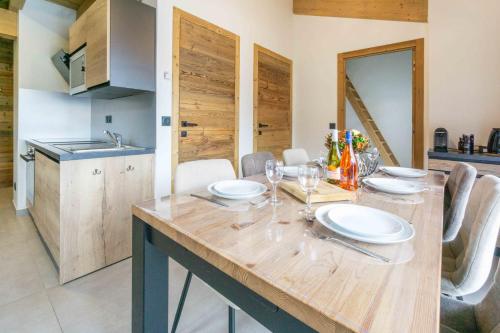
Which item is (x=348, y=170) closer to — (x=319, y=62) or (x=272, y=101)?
(x=272, y=101)

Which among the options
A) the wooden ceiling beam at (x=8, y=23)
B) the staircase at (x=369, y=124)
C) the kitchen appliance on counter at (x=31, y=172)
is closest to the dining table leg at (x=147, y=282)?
the kitchen appliance on counter at (x=31, y=172)

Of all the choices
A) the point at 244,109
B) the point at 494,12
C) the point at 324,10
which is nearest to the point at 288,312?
the point at 244,109

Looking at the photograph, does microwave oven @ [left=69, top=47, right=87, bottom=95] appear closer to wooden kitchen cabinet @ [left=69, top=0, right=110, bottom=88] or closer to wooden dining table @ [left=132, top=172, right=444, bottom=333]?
A: wooden kitchen cabinet @ [left=69, top=0, right=110, bottom=88]

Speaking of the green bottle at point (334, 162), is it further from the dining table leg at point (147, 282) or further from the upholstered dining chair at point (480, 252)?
the dining table leg at point (147, 282)

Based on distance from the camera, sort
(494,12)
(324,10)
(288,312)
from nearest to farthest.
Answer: (288,312), (494,12), (324,10)

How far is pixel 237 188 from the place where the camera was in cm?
119

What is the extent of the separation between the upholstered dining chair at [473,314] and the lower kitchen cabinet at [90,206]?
6.71 feet

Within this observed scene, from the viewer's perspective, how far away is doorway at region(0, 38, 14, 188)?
4.37m

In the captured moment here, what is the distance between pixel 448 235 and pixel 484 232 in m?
0.44

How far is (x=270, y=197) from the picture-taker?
112 centimetres

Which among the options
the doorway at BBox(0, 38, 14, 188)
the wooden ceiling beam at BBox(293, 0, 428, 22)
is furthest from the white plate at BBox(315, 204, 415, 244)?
the doorway at BBox(0, 38, 14, 188)

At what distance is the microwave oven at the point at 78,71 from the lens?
94.3 inches

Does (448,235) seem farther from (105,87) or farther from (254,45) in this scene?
(254,45)

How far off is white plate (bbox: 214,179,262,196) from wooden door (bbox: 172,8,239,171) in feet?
4.34
